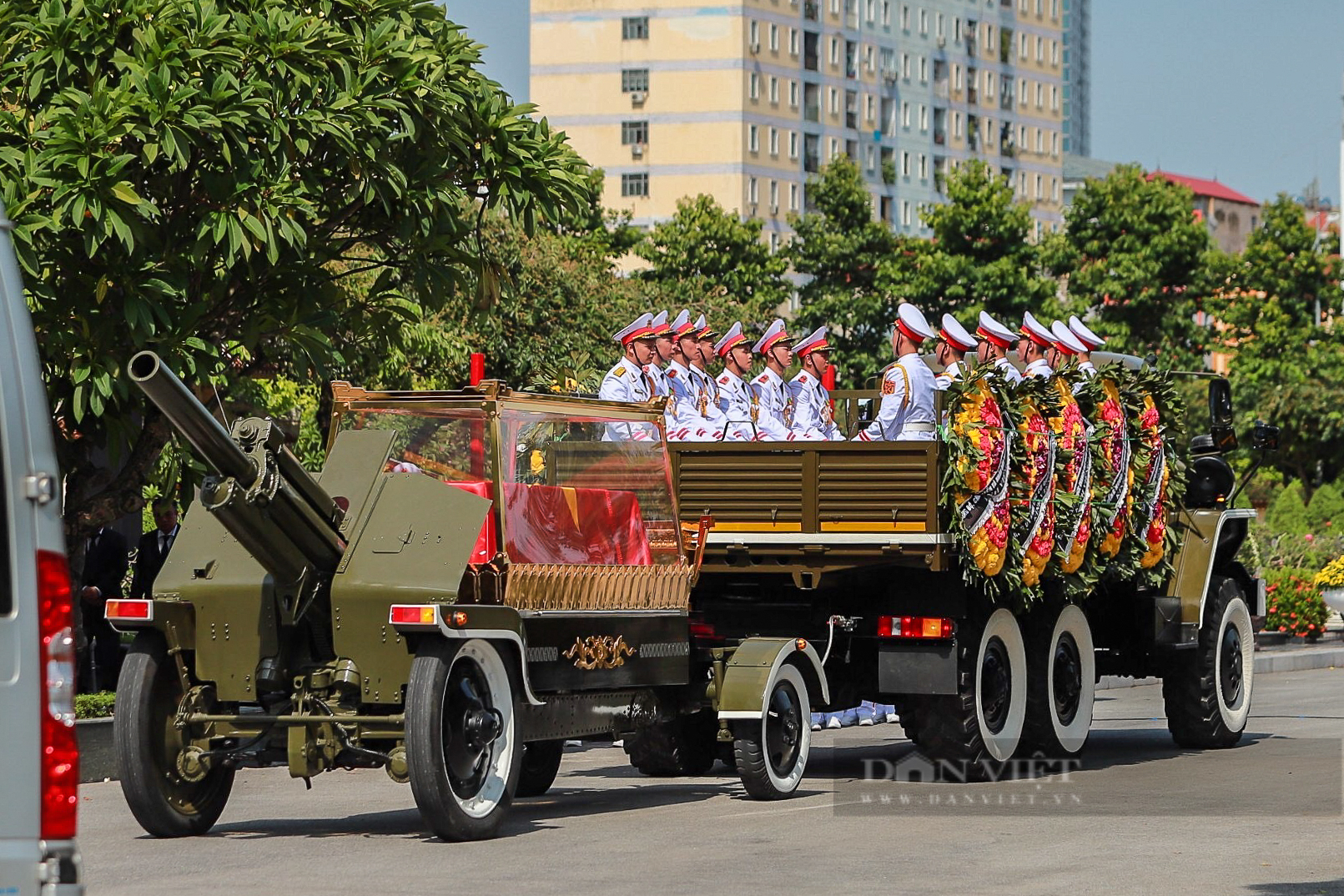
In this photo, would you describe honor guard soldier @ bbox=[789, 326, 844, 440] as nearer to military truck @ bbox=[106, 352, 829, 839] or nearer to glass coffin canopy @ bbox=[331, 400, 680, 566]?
glass coffin canopy @ bbox=[331, 400, 680, 566]

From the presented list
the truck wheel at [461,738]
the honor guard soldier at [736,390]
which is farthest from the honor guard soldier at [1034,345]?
the truck wheel at [461,738]

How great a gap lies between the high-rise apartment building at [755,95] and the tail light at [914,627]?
8917cm

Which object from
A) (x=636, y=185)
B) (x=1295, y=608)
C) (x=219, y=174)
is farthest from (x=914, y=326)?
(x=636, y=185)

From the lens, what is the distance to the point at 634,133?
349 feet

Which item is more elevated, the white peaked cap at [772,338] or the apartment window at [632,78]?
the apartment window at [632,78]

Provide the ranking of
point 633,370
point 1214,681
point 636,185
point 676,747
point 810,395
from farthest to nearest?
point 636,185
point 1214,681
point 810,395
point 633,370
point 676,747

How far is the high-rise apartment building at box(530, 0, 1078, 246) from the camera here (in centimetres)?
10519

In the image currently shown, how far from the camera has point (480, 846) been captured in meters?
11.2

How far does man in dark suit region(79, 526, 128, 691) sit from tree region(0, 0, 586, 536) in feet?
5.58

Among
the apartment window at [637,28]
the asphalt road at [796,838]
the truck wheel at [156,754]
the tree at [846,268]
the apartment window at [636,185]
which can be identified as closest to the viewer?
the asphalt road at [796,838]

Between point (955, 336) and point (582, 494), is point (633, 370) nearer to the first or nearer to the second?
point (955, 336)

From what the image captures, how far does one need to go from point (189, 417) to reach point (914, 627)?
17.1 feet

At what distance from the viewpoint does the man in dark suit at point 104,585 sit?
18156mm

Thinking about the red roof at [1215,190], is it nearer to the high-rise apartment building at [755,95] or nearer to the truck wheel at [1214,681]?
the high-rise apartment building at [755,95]
